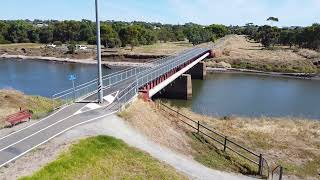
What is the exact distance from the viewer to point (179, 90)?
58.7m

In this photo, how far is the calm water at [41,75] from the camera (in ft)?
221

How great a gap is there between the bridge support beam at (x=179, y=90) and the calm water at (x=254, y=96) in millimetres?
1511

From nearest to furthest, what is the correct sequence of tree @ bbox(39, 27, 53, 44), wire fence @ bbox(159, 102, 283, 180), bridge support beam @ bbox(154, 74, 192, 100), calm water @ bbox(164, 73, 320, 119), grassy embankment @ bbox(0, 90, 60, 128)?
wire fence @ bbox(159, 102, 283, 180) → grassy embankment @ bbox(0, 90, 60, 128) → calm water @ bbox(164, 73, 320, 119) → bridge support beam @ bbox(154, 74, 192, 100) → tree @ bbox(39, 27, 53, 44)

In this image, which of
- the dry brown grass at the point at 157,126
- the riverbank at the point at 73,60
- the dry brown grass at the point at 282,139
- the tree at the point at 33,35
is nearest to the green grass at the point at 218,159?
the dry brown grass at the point at 157,126

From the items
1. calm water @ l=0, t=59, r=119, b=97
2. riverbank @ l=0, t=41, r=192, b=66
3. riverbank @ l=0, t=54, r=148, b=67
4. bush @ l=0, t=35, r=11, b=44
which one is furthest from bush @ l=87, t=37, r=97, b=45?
bush @ l=0, t=35, r=11, b=44

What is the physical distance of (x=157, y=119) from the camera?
26953 mm

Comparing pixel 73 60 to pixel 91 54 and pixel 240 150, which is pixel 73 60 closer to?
pixel 91 54

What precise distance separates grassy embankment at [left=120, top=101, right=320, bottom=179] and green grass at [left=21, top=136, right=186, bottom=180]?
321 cm

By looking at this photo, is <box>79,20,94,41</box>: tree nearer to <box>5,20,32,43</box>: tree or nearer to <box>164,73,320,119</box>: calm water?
<box>5,20,32,43</box>: tree

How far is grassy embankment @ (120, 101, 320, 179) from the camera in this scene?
74.0 feet

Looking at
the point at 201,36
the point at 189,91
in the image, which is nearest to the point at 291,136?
the point at 189,91

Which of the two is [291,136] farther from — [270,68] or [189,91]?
[270,68]

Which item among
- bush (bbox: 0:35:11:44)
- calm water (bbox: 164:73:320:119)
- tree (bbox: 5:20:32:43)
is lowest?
calm water (bbox: 164:73:320:119)

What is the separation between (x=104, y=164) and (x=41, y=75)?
72.7 metres
